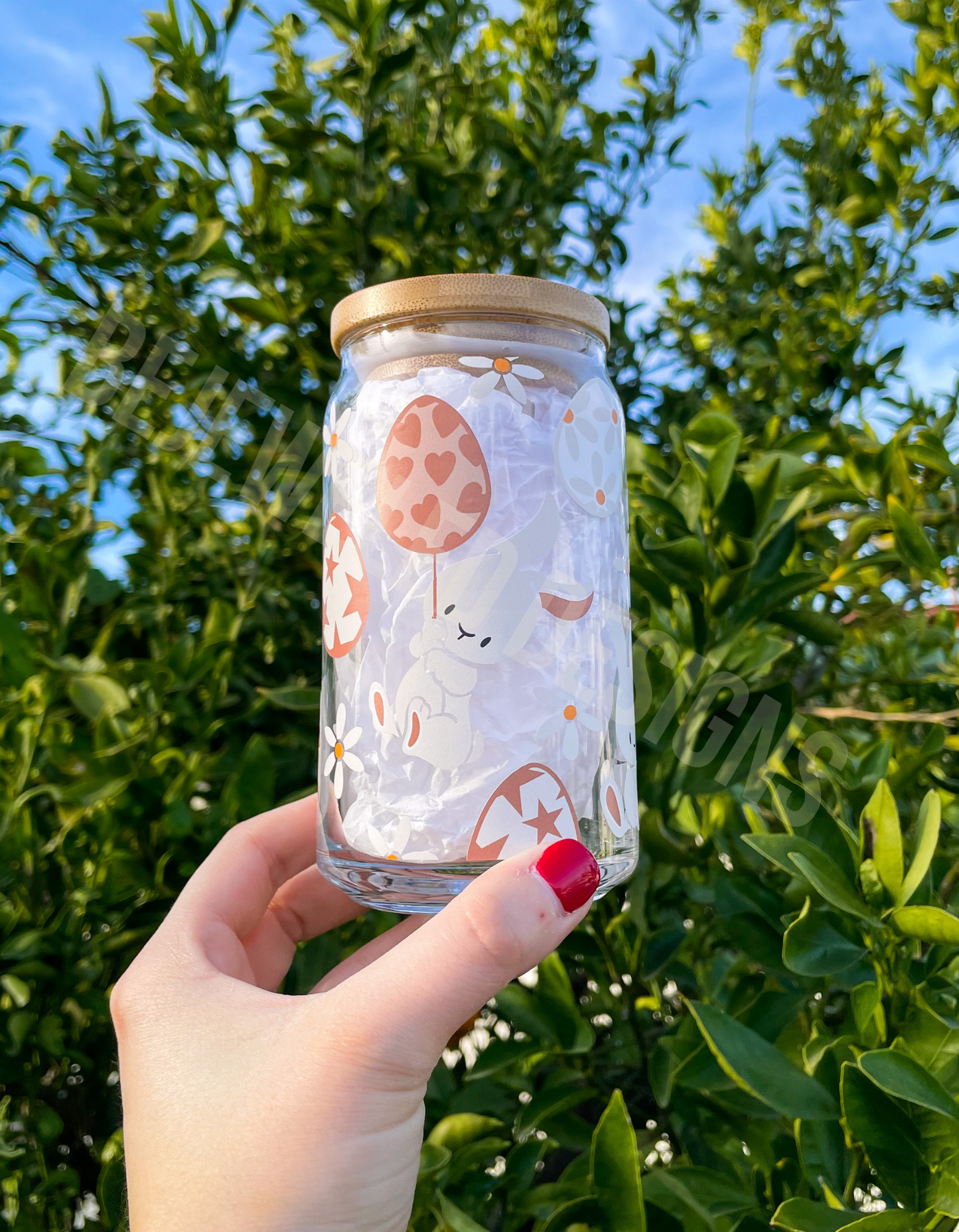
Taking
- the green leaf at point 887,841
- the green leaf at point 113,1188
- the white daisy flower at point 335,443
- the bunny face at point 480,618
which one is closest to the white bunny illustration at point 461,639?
the bunny face at point 480,618

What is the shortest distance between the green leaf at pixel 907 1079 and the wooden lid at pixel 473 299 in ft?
1.20

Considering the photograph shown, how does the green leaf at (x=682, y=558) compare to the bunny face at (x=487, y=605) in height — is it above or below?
above

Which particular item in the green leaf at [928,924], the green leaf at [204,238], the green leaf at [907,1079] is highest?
the green leaf at [204,238]

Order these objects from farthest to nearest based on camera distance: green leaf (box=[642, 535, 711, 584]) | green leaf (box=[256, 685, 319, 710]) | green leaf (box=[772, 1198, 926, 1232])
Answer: green leaf (box=[256, 685, 319, 710]) → green leaf (box=[642, 535, 711, 584]) → green leaf (box=[772, 1198, 926, 1232])

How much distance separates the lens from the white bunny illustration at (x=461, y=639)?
0.40 m

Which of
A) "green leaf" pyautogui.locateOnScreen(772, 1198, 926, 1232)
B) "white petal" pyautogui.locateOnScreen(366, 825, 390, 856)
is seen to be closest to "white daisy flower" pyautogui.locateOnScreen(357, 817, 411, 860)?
"white petal" pyautogui.locateOnScreen(366, 825, 390, 856)

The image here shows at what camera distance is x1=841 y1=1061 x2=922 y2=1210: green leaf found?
393 mm

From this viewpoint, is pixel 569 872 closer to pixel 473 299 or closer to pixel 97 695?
pixel 473 299

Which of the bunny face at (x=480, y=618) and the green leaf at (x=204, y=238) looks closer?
the bunny face at (x=480, y=618)

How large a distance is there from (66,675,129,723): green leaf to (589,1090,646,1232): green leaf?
476 millimetres

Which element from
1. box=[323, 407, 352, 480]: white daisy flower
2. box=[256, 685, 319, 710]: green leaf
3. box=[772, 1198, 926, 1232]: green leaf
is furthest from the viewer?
box=[256, 685, 319, 710]: green leaf

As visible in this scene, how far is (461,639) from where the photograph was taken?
402 mm

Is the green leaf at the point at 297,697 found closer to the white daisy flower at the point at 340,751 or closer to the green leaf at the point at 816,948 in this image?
the white daisy flower at the point at 340,751

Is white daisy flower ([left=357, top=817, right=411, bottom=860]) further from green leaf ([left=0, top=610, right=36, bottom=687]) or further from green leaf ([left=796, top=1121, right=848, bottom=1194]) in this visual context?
green leaf ([left=0, top=610, right=36, bottom=687])
